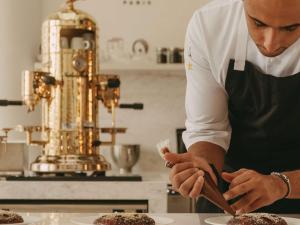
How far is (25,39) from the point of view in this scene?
4980 millimetres

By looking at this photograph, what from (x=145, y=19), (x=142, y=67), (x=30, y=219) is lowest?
(x=30, y=219)

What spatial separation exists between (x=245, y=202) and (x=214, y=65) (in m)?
0.55

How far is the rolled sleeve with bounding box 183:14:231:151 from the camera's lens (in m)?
2.19

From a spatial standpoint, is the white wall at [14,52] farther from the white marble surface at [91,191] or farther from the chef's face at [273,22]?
the chef's face at [273,22]

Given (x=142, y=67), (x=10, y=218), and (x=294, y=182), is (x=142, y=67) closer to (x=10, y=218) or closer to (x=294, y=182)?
(x=294, y=182)

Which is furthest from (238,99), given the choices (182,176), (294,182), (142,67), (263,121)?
(142,67)

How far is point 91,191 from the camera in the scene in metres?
2.75

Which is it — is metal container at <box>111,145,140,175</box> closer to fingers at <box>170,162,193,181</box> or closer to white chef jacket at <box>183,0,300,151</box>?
white chef jacket at <box>183,0,300,151</box>

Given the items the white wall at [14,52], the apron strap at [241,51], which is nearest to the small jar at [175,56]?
the white wall at [14,52]

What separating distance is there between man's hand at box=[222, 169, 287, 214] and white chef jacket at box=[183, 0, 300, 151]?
1.19 feet

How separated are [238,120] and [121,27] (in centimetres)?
300

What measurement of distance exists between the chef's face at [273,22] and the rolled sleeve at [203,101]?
0.42 m

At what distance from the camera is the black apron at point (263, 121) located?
2148 millimetres

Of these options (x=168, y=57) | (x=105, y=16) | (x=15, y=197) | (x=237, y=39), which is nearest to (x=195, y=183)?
(x=237, y=39)
